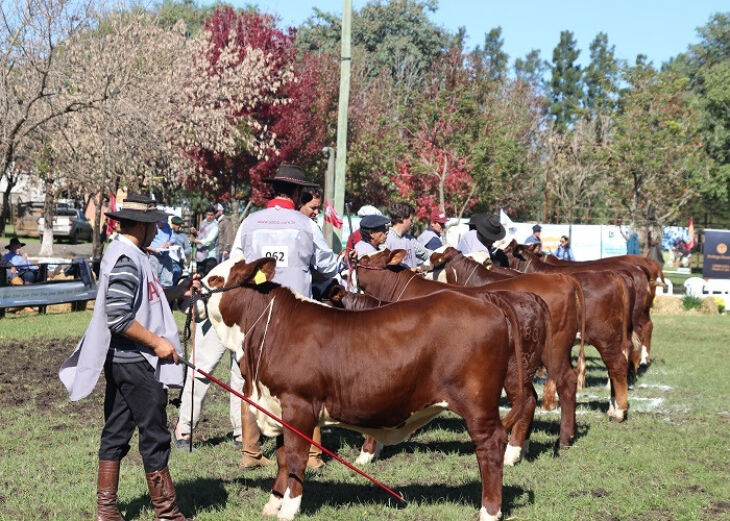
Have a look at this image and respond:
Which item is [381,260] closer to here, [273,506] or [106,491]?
[273,506]

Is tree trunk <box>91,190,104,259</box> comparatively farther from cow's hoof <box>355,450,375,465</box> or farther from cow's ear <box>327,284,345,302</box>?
cow's hoof <box>355,450,375,465</box>

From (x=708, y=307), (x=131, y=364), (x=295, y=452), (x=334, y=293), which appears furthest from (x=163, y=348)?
(x=708, y=307)

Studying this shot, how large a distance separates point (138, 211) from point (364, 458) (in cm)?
329

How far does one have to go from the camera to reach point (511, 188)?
42.9 metres

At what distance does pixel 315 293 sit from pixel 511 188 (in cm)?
3575

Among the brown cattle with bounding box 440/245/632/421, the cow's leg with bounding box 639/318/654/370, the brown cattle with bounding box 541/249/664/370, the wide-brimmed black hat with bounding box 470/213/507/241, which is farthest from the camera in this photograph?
the cow's leg with bounding box 639/318/654/370

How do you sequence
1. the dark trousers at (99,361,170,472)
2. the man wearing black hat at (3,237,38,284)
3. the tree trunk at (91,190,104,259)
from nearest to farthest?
the dark trousers at (99,361,170,472)
the man wearing black hat at (3,237,38,284)
the tree trunk at (91,190,104,259)

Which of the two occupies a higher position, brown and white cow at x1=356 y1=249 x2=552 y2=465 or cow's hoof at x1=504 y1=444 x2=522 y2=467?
brown and white cow at x1=356 y1=249 x2=552 y2=465

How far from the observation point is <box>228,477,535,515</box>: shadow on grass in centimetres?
670

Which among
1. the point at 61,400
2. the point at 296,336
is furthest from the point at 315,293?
the point at 61,400

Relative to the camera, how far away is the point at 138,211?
5953 millimetres

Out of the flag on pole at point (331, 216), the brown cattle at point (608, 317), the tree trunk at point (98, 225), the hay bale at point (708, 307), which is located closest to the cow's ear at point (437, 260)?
the brown cattle at point (608, 317)

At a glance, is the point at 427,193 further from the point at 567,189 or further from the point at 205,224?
the point at 205,224

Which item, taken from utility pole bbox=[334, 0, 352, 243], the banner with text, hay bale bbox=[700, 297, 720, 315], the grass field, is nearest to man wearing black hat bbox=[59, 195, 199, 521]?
the grass field
